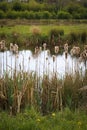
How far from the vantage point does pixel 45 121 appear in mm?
7223

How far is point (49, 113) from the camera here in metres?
8.24

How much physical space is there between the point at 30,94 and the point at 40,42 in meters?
18.4

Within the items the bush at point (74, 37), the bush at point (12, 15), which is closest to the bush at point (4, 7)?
the bush at point (12, 15)

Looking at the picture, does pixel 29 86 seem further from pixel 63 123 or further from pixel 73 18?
pixel 73 18

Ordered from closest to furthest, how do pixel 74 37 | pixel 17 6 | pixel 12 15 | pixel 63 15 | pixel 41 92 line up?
1. pixel 41 92
2. pixel 74 37
3. pixel 12 15
4. pixel 63 15
5. pixel 17 6

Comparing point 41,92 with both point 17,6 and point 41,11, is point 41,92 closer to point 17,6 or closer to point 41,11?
point 41,11

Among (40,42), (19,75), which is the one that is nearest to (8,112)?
(19,75)

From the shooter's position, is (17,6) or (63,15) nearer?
(63,15)

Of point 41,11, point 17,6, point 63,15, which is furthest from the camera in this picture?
point 17,6

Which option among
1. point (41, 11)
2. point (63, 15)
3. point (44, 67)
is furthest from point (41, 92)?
point (41, 11)

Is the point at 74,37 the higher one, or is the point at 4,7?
the point at 74,37

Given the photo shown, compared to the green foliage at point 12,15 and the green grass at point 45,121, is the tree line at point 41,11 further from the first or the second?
the green grass at point 45,121

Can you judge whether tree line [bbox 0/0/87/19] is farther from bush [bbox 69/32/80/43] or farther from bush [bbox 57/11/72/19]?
bush [bbox 69/32/80/43]

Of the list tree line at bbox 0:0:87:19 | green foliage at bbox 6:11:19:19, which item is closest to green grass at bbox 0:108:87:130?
tree line at bbox 0:0:87:19
